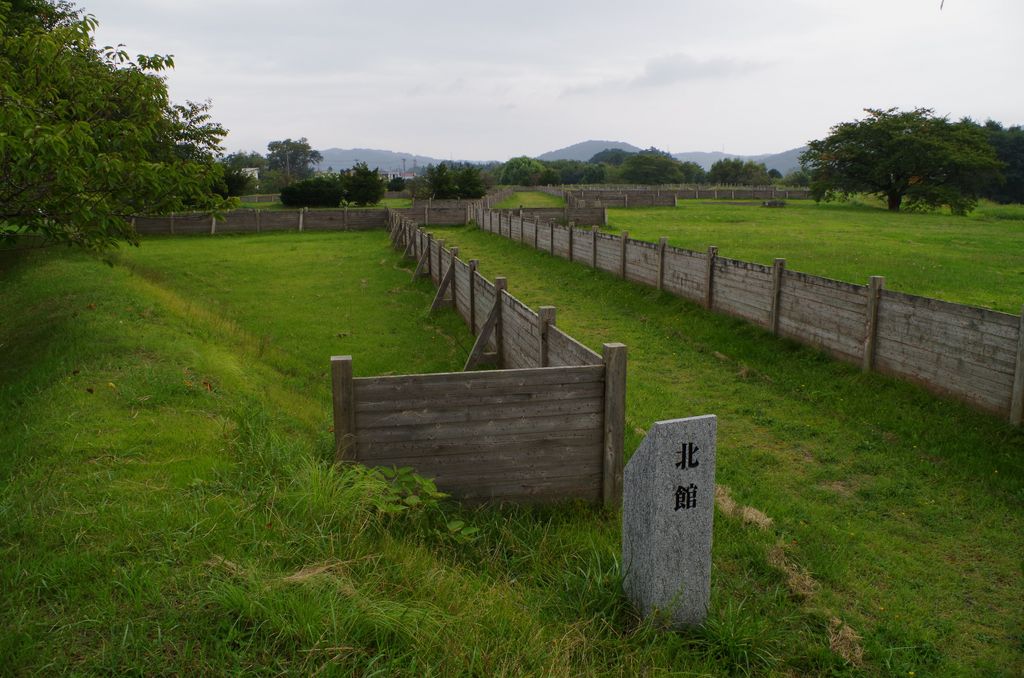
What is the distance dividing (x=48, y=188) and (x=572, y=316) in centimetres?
872

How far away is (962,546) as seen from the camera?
571 centimetres

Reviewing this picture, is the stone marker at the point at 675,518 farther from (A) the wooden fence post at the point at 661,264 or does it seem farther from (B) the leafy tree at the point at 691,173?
(B) the leafy tree at the point at 691,173

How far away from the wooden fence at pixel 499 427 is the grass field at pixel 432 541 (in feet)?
0.80

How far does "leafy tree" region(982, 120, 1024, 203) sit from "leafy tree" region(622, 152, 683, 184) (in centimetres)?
5910

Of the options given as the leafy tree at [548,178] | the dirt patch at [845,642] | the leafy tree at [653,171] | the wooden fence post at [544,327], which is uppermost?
the leafy tree at [653,171]

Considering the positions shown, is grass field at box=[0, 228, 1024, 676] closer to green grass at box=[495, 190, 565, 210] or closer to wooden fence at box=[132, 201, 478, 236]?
wooden fence at box=[132, 201, 478, 236]

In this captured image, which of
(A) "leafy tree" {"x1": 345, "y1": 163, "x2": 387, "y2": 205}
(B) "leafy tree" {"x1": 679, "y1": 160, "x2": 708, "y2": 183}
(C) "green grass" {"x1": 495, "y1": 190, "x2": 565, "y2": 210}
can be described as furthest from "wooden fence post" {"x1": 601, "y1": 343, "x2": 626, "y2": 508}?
(B) "leafy tree" {"x1": 679, "y1": 160, "x2": 708, "y2": 183}

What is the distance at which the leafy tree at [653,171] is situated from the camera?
131875 mm

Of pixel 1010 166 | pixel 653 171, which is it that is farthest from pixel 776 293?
pixel 653 171

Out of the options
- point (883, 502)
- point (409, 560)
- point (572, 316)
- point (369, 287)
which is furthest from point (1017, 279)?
point (409, 560)

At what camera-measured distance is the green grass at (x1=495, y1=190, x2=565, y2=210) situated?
52356mm

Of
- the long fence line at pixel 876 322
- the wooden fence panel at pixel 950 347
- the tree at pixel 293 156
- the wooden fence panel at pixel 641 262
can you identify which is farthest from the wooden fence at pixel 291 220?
the tree at pixel 293 156

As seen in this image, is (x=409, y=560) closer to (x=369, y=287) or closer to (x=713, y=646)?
(x=713, y=646)

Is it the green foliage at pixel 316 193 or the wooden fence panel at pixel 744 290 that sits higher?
the green foliage at pixel 316 193
